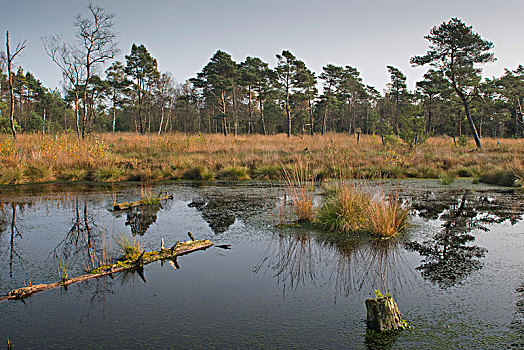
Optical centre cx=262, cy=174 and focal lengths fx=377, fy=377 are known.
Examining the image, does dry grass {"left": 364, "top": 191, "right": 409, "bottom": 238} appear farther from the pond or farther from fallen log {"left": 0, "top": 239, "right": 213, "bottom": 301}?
fallen log {"left": 0, "top": 239, "right": 213, "bottom": 301}

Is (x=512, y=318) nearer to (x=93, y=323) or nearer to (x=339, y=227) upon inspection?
(x=339, y=227)

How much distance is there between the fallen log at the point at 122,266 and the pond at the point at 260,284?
0.29 ft

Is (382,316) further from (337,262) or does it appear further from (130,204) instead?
(130,204)

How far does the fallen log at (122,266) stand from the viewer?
3.63 meters

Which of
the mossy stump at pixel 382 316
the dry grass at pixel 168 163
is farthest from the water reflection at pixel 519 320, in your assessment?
the dry grass at pixel 168 163

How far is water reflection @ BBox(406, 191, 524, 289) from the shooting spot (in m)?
4.34

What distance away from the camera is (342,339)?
2832mm

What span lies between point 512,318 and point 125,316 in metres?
3.26

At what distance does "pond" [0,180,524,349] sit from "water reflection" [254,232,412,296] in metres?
0.02

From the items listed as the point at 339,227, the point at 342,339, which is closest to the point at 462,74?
the point at 339,227

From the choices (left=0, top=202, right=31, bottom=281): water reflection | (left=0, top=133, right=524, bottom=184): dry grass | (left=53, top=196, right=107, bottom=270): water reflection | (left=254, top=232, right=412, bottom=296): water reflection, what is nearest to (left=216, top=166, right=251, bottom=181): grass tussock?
(left=0, top=133, right=524, bottom=184): dry grass

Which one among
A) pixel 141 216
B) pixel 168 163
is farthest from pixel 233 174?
pixel 141 216

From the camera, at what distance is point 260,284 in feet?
13.0

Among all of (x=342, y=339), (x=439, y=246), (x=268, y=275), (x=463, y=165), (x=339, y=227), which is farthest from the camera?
(x=463, y=165)
